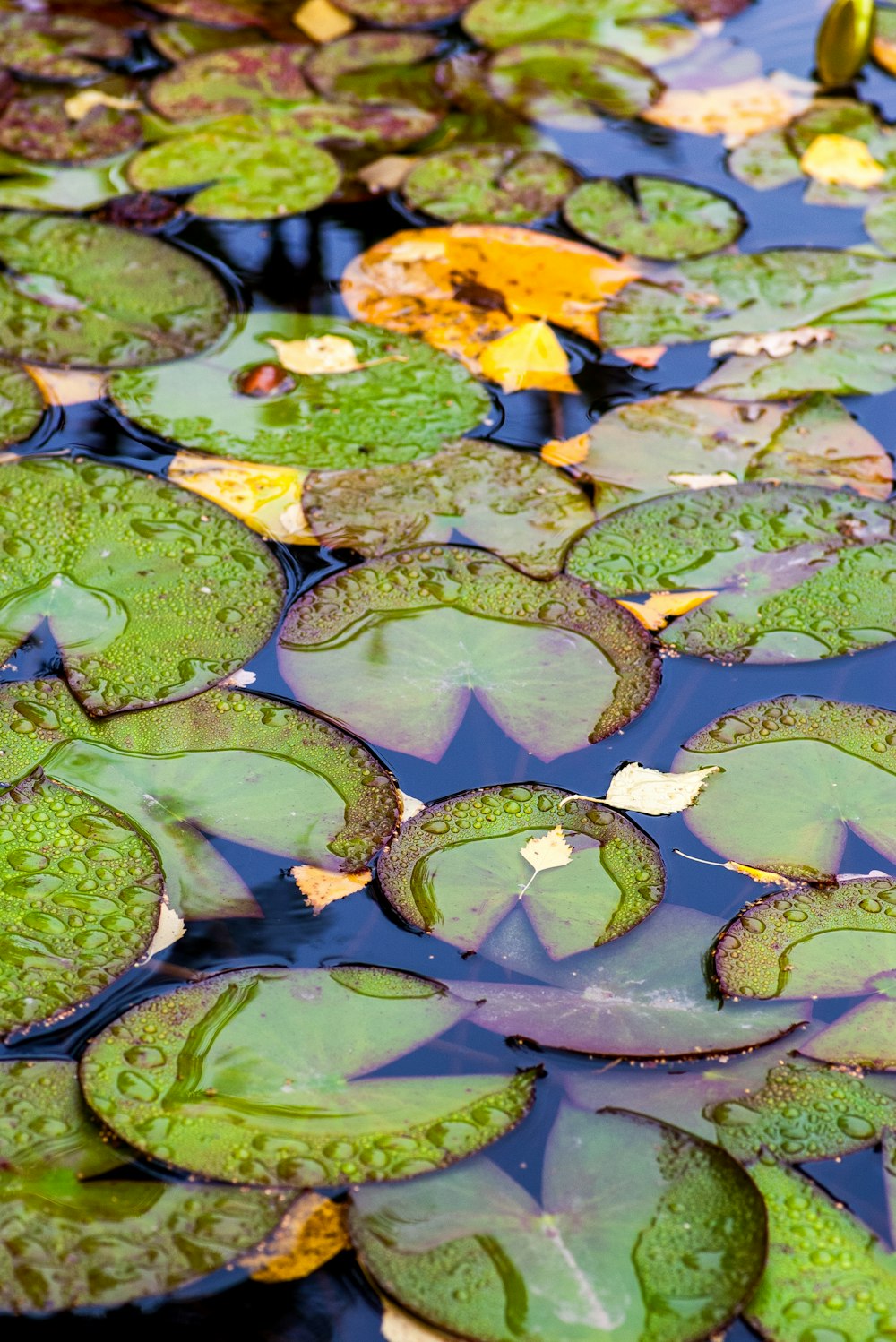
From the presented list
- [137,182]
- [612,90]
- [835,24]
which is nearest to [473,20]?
[612,90]

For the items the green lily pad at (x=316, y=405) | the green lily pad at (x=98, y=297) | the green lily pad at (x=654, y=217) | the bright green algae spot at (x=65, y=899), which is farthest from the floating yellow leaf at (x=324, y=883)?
the green lily pad at (x=654, y=217)

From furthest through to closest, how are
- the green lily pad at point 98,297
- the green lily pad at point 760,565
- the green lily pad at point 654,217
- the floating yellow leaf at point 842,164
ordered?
the floating yellow leaf at point 842,164, the green lily pad at point 654,217, the green lily pad at point 98,297, the green lily pad at point 760,565

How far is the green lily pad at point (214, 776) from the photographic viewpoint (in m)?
1.47

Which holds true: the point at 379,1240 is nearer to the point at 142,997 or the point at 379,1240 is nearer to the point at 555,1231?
the point at 555,1231

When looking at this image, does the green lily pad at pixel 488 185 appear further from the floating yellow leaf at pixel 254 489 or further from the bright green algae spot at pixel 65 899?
the bright green algae spot at pixel 65 899

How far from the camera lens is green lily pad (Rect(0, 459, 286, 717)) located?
5.41ft

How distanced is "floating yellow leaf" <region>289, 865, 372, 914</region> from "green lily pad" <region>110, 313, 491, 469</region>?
2.58 feet

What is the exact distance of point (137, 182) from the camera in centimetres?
261

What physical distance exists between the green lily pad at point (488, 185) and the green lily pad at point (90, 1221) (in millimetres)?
1991

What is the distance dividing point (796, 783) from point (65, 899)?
921mm

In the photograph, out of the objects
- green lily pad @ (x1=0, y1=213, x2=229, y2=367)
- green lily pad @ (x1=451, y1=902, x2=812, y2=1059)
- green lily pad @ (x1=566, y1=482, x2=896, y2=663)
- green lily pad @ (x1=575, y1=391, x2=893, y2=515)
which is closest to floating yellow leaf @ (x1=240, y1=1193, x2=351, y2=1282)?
green lily pad @ (x1=451, y1=902, x2=812, y2=1059)

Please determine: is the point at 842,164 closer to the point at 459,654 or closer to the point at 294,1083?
the point at 459,654

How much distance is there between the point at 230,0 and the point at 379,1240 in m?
3.16

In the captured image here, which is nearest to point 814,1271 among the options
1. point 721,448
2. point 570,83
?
point 721,448
